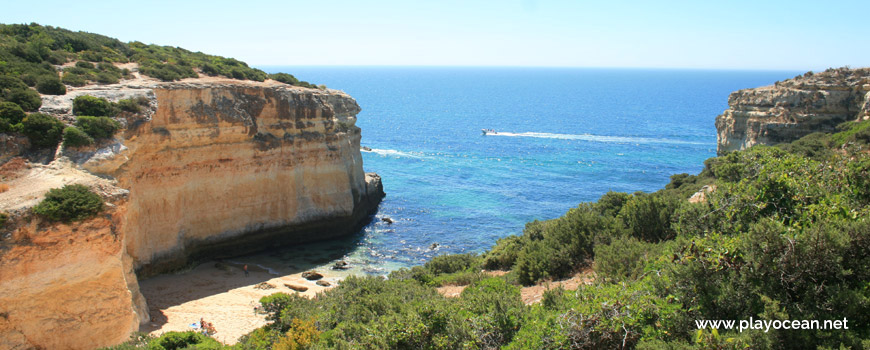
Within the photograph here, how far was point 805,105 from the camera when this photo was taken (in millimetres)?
34594

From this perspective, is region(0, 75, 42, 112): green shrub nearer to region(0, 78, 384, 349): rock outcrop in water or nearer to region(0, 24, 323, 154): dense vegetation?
region(0, 24, 323, 154): dense vegetation

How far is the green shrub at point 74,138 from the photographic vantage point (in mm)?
19958

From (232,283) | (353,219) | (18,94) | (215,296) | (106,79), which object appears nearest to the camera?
(18,94)

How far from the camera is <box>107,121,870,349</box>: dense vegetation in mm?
9016

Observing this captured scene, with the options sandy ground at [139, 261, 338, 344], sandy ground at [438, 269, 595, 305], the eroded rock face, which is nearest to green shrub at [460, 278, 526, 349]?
sandy ground at [438, 269, 595, 305]

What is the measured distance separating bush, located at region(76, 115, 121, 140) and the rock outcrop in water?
0.50 m

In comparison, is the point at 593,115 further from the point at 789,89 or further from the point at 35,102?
the point at 35,102

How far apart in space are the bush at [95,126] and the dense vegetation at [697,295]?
33.9 ft

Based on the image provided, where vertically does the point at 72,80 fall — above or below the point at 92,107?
above

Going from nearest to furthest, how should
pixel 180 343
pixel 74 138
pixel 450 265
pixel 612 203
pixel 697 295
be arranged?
pixel 697 295
pixel 180 343
pixel 74 138
pixel 450 265
pixel 612 203

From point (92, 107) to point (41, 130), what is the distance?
8.80 ft

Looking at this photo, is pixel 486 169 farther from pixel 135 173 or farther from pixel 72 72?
pixel 72 72

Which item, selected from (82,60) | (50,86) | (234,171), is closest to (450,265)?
(234,171)

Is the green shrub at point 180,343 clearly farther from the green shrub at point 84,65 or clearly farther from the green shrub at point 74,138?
the green shrub at point 84,65
